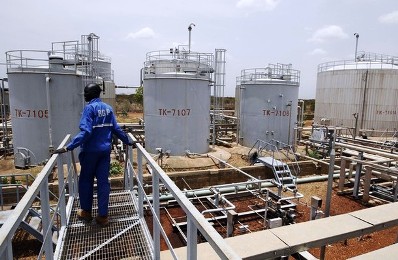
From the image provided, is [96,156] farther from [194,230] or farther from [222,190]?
[222,190]

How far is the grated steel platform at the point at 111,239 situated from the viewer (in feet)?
10.5

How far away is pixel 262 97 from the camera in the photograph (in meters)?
15.0

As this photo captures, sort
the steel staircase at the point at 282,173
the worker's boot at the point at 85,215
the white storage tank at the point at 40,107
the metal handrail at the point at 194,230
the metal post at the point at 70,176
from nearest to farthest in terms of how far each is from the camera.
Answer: the metal handrail at the point at 194,230
the worker's boot at the point at 85,215
the metal post at the point at 70,176
the steel staircase at the point at 282,173
the white storage tank at the point at 40,107

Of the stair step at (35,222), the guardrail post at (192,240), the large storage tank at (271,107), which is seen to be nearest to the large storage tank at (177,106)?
the large storage tank at (271,107)

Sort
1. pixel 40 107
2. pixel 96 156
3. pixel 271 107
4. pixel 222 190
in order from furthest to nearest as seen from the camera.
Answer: pixel 271 107 < pixel 40 107 < pixel 222 190 < pixel 96 156

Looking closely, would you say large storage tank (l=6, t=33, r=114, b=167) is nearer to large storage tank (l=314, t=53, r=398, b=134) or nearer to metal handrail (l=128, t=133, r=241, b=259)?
metal handrail (l=128, t=133, r=241, b=259)

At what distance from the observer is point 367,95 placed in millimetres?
18047

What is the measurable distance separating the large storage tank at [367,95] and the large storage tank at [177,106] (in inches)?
398

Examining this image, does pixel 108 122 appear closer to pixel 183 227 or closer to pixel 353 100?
pixel 183 227

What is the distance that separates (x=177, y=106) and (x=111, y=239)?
9.50m

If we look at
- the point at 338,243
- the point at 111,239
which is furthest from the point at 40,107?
the point at 338,243

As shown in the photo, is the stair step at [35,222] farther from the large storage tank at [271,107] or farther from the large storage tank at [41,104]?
the large storage tank at [271,107]

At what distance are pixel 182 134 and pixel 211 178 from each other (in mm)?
2597

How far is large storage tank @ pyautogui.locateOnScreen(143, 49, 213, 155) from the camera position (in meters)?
12.6
